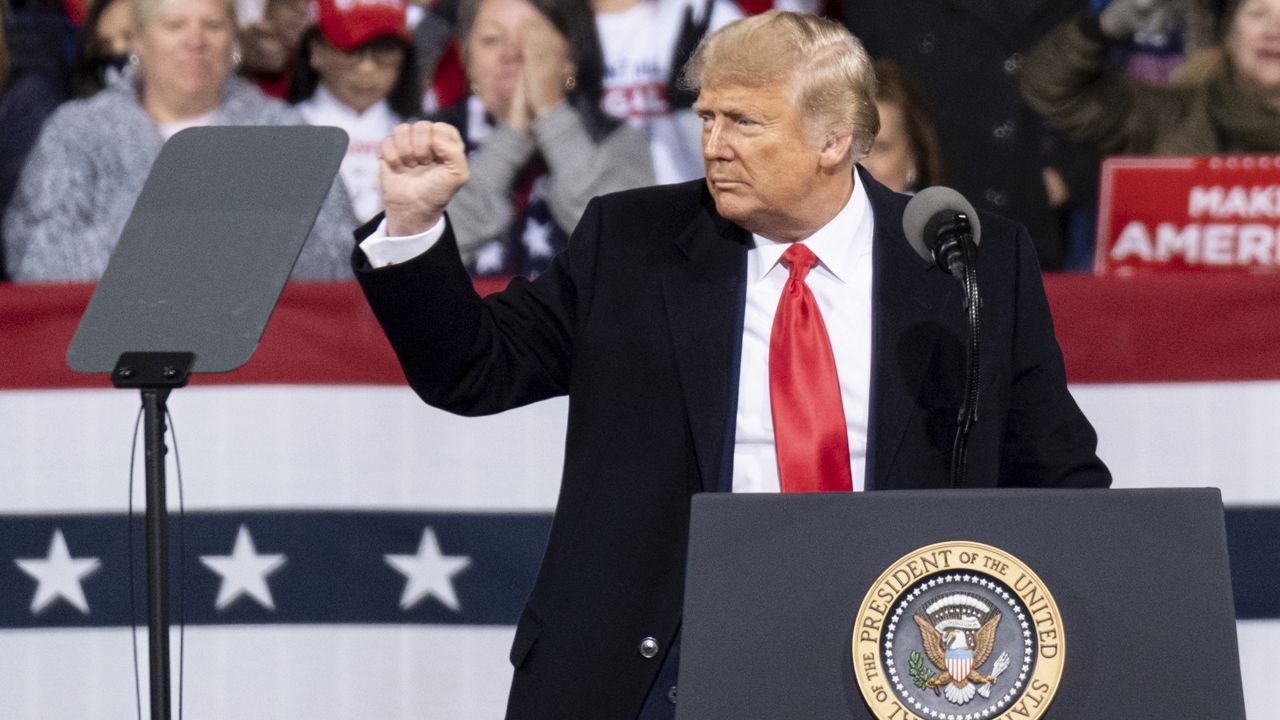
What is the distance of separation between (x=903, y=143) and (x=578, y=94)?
0.78 m

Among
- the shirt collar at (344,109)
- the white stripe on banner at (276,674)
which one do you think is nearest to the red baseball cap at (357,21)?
the shirt collar at (344,109)

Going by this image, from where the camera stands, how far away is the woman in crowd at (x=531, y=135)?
12.5 ft

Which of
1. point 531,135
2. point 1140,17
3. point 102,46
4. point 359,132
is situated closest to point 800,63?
point 531,135

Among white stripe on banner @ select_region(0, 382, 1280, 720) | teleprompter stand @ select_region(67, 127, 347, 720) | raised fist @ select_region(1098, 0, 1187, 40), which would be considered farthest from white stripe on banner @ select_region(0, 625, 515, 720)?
raised fist @ select_region(1098, 0, 1187, 40)

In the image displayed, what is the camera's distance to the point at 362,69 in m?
4.14

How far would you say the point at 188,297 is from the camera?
184 cm

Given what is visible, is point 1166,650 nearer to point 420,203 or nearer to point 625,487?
point 625,487

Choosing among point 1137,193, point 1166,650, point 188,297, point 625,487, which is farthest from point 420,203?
point 1137,193

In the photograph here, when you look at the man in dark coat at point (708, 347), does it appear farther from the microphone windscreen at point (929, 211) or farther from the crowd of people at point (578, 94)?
the crowd of people at point (578, 94)

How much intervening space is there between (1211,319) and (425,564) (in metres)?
1.49

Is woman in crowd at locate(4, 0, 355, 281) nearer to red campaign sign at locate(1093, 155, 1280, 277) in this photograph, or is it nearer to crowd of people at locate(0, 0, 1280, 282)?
crowd of people at locate(0, 0, 1280, 282)

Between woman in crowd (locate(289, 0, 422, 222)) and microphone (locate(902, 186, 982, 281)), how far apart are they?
8.10ft

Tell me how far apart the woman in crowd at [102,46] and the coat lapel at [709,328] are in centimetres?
228

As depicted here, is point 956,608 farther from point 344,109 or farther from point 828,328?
point 344,109
